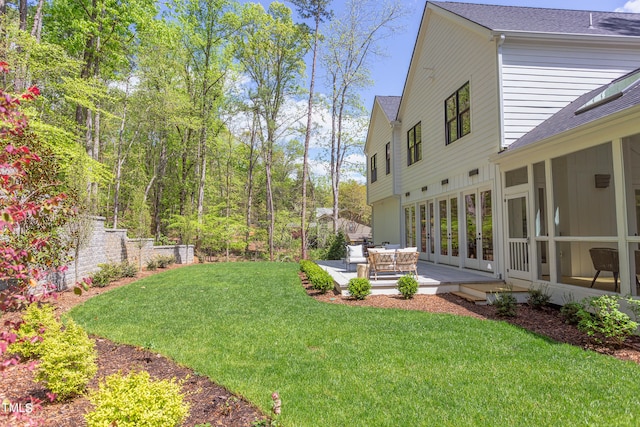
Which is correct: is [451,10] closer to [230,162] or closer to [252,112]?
[252,112]

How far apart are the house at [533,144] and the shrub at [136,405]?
6.07 m

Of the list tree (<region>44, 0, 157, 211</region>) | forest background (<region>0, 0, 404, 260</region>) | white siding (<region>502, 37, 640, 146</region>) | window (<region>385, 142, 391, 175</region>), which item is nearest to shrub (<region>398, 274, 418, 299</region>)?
white siding (<region>502, 37, 640, 146</region>)

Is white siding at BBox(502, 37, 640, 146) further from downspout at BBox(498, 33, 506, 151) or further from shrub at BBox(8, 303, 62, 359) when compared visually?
shrub at BBox(8, 303, 62, 359)

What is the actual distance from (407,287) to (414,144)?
308 inches

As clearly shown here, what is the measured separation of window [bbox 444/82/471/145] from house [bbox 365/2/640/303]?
0.03m

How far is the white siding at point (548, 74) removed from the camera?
822 cm

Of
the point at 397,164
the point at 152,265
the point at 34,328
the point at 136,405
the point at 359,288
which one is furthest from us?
the point at 397,164

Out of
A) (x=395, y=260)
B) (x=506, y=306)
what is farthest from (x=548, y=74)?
(x=506, y=306)

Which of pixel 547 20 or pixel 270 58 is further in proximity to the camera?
pixel 270 58

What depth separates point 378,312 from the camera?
21.3 feet

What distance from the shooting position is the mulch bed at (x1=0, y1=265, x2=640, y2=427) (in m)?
2.99

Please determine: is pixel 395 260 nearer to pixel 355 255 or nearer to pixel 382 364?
pixel 355 255

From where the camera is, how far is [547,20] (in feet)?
31.4

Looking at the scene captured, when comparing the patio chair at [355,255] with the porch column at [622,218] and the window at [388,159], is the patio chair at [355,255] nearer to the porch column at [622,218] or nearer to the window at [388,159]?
the window at [388,159]
